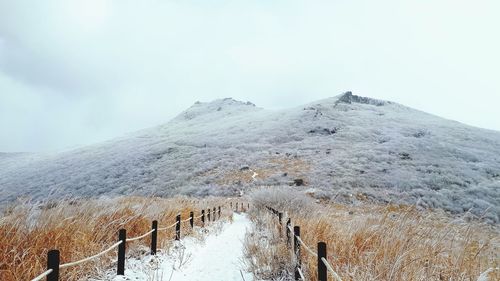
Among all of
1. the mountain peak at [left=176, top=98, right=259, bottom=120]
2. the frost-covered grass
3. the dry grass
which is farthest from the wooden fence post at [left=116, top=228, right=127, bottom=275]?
the mountain peak at [left=176, top=98, right=259, bottom=120]

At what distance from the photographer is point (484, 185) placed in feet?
121

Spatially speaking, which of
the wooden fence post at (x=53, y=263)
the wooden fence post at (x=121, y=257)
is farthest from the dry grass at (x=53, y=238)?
the wooden fence post at (x=53, y=263)

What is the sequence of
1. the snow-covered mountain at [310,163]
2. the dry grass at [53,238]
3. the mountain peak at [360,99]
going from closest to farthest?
the dry grass at [53,238] → the snow-covered mountain at [310,163] → the mountain peak at [360,99]

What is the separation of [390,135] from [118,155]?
4651 cm

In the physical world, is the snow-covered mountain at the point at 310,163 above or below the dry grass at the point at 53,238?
below

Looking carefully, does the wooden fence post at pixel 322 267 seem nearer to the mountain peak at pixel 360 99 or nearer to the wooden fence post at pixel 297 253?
the wooden fence post at pixel 297 253

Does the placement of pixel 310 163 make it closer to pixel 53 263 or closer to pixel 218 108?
pixel 53 263

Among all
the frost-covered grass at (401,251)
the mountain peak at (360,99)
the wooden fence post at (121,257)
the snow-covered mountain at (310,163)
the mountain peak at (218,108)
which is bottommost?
the snow-covered mountain at (310,163)

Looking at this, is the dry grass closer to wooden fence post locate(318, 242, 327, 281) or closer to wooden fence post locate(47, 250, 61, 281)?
wooden fence post locate(47, 250, 61, 281)

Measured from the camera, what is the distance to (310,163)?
158ft

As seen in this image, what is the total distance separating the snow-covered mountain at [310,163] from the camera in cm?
3662

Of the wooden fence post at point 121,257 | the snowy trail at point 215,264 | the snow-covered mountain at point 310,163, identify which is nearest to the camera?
the wooden fence post at point 121,257

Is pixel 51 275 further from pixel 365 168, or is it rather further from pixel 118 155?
pixel 118 155

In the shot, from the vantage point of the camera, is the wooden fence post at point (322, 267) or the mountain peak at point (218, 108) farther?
the mountain peak at point (218, 108)
